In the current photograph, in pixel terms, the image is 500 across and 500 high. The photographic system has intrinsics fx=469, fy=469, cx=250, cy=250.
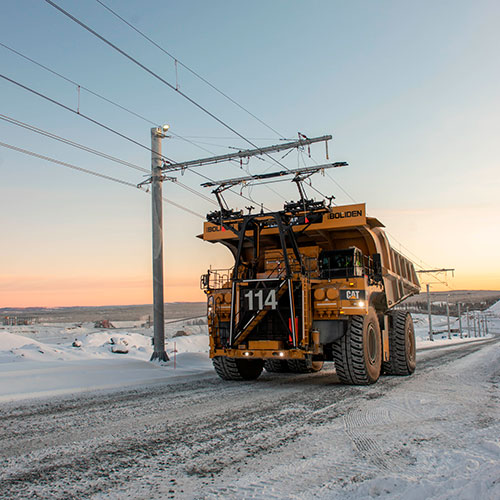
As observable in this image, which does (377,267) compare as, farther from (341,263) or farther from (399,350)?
(399,350)

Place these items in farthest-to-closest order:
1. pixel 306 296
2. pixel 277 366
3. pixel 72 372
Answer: pixel 277 366 → pixel 72 372 → pixel 306 296

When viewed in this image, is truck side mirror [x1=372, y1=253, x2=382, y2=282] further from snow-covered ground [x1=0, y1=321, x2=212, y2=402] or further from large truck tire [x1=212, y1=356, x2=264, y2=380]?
snow-covered ground [x1=0, y1=321, x2=212, y2=402]

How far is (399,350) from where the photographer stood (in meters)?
12.0

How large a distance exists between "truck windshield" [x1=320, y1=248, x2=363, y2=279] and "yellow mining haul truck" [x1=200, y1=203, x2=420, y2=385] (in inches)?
0.9

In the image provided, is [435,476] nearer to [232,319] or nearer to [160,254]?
[232,319]

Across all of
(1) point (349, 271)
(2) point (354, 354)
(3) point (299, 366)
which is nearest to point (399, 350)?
(3) point (299, 366)

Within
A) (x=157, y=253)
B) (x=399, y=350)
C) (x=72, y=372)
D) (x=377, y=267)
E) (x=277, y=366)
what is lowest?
(x=277, y=366)

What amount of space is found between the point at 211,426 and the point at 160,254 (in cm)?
928

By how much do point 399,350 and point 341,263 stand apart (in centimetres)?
336

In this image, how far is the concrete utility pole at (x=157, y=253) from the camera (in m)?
14.3

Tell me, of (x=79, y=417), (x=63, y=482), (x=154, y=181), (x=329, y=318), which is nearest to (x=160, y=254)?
(x=154, y=181)

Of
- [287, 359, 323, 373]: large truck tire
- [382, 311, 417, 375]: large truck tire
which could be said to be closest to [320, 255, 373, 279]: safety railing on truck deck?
[382, 311, 417, 375]: large truck tire

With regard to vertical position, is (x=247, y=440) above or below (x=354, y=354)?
below

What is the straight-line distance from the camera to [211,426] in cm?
587
